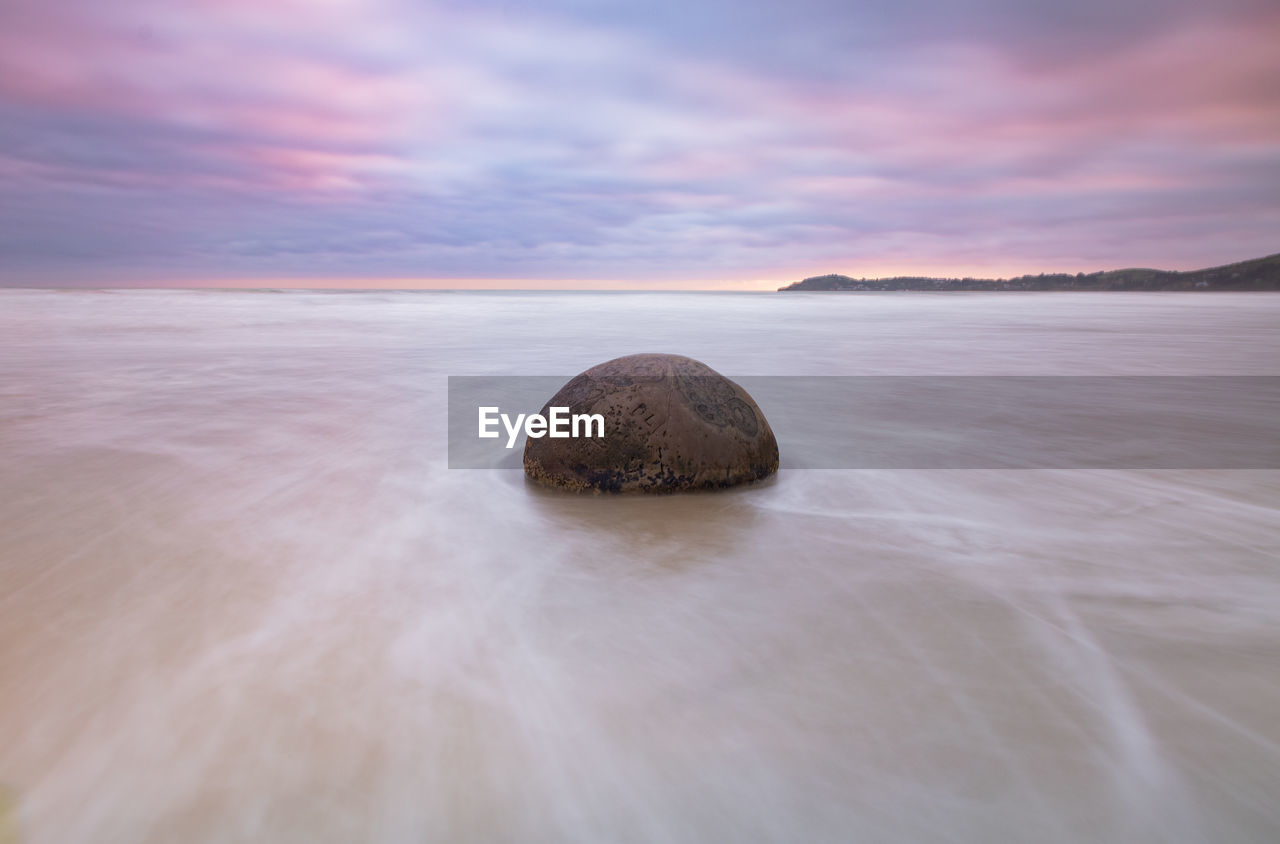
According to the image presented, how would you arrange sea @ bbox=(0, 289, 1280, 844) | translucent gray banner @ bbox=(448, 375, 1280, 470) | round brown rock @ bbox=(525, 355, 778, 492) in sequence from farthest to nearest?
translucent gray banner @ bbox=(448, 375, 1280, 470), round brown rock @ bbox=(525, 355, 778, 492), sea @ bbox=(0, 289, 1280, 844)

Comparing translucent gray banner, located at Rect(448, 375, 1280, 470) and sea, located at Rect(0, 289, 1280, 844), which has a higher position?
translucent gray banner, located at Rect(448, 375, 1280, 470)

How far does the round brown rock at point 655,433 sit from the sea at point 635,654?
0.50 ft

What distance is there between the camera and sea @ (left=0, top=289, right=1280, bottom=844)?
164cm


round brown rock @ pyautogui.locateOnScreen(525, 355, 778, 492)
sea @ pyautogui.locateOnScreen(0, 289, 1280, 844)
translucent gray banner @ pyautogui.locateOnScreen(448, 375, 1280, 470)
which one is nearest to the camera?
sea @ pyautogui.locateOnScreen(0, 289, 1280, 844)

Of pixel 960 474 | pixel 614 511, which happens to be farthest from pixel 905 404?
pixel 614 511

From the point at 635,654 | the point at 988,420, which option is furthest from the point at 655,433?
the point at 988,420

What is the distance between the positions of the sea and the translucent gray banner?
0.35 metres

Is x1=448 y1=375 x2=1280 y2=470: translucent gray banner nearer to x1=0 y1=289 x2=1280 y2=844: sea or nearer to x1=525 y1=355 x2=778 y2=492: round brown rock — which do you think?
x1=0 y1=289 x2=1280 y2=844: sea

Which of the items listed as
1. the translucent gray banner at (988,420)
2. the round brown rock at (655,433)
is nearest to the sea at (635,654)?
the round brown rock at (655,433)

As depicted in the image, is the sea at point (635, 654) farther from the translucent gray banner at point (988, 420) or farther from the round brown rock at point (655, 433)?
the translucent gray banner at point (988, 420)

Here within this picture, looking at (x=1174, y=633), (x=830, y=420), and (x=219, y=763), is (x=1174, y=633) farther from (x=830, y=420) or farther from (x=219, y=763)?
(x=830, y=420)

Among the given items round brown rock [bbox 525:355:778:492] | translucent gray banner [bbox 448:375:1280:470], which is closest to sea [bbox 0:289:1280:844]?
round brown rock [bbox 525:355:778:492]

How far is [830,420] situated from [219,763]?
5592mm

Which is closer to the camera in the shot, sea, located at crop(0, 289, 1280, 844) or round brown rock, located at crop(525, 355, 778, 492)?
sea, located at crop(0, 289, 1280, 844)
